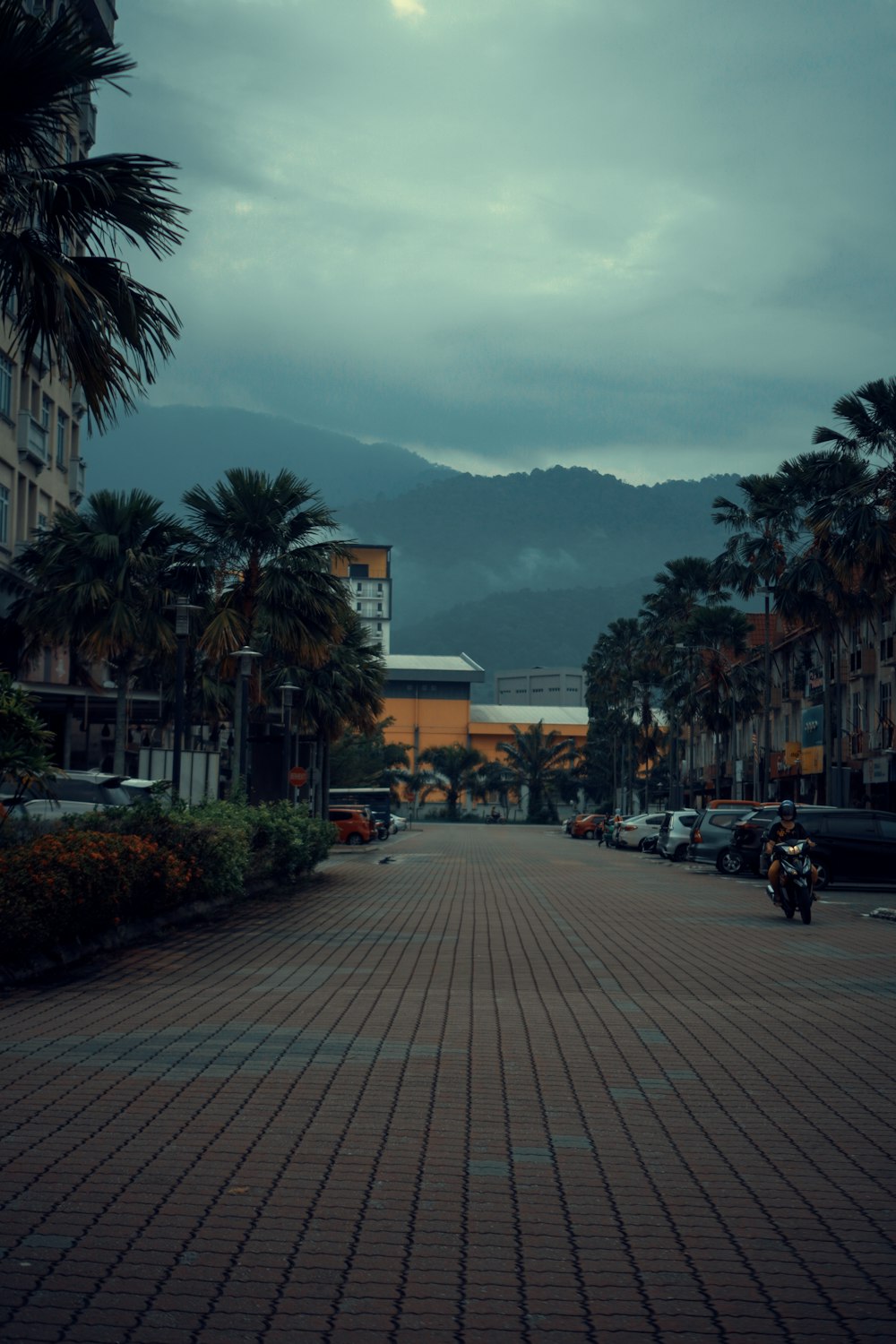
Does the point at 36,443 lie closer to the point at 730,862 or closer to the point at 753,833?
the point at 730,862

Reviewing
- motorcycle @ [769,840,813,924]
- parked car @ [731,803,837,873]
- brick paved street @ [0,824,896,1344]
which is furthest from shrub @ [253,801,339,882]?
brick paved street @ [0,824,896,1344]

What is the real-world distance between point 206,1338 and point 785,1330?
172 centimetres

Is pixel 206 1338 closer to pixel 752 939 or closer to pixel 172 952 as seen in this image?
pixel 172 952

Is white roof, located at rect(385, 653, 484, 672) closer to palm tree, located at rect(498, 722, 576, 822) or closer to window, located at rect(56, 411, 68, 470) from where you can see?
palm tree, located at rect(498, 722, 576, 822)

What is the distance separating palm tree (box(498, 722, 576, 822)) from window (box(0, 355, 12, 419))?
74.3m

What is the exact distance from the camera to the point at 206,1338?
419cm

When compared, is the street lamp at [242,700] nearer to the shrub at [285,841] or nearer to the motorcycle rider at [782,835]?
the shrub at [285,841]

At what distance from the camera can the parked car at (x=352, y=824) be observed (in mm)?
59438

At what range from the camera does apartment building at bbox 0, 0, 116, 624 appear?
127 ft

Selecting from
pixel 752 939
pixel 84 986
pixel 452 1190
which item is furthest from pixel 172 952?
pixel 452 1190

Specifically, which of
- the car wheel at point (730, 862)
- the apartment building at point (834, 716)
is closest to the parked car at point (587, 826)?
the apartment building at point (834, 716)

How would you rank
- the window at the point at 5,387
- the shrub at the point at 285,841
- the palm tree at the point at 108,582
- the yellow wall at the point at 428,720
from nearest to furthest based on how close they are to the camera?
1. the shrub at the point at 285,841
2. the palm tree at the point at 108,582
3. the window at the point at 5,387
4. the yellow wall at the point at 428,720

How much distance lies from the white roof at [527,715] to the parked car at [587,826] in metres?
64.8

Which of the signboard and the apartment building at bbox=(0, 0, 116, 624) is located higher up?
the apartment building at bbox=(0, 0, 116, 624)
